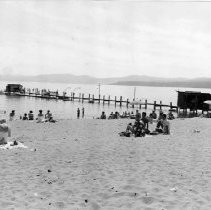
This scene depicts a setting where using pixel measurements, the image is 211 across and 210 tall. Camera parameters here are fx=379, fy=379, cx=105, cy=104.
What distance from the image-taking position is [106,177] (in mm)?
8406

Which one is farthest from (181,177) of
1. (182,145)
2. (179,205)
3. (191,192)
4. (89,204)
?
(182,145)

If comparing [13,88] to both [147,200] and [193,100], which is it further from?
[147,200]

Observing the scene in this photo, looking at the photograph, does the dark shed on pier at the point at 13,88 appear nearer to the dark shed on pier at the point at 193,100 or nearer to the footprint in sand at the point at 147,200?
the dark shed on pier at the point at 193,100

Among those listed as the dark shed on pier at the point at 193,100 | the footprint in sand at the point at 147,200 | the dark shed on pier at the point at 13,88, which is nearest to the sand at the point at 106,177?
the footprint in sand at the point at 147,200

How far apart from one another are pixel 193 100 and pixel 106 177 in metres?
41.2

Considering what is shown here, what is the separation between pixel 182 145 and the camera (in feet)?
42.9

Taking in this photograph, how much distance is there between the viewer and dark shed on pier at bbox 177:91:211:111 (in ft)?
156

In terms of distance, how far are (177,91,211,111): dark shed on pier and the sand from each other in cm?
3593

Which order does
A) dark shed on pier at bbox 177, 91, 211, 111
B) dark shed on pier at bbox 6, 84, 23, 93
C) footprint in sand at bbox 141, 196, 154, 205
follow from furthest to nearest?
dark shed on pier at bbox 6, 84, 23, 93
dark shed on pier at bbox 177, 91, 211, 111
footprint in sand at bbox 141, 196, 154, 205

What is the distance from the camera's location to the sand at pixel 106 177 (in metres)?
6.82

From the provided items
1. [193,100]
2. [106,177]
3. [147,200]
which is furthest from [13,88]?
[147,200]

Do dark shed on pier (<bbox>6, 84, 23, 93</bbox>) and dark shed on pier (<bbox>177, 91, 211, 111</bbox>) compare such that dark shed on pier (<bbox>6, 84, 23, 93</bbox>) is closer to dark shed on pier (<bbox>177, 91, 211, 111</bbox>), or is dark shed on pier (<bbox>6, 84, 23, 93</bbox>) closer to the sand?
dark shed on pier (<bbox>177, 91, 211, 111</bbox>)

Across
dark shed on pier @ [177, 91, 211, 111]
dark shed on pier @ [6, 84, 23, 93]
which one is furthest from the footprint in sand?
dark shed on pier @ [6, 84, 23, 93]

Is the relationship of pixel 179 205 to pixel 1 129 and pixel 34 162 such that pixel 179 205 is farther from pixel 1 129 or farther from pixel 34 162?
pixel 1 129
